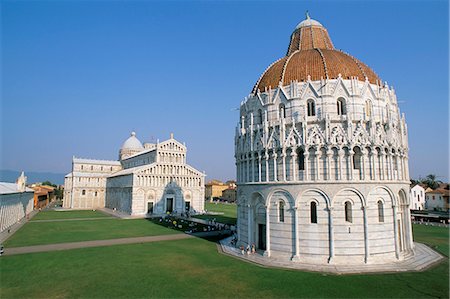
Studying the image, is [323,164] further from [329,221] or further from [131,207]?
[131,207]

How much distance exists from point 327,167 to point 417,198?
77.7 meters

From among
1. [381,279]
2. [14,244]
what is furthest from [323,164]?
[14,244]

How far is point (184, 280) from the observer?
2219 cm

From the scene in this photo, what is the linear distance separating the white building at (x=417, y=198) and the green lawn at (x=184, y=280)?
68.2 m

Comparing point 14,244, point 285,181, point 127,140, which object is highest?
point 127,140

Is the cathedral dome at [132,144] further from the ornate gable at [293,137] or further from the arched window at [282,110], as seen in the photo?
the ornate gable at [293,137]

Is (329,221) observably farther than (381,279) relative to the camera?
Yes

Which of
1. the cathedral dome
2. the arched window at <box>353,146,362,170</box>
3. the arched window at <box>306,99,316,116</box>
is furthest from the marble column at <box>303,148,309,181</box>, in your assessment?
the cathedral dome

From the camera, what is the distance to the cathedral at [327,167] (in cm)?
2650

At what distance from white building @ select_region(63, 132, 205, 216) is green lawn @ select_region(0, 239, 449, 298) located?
4325cm

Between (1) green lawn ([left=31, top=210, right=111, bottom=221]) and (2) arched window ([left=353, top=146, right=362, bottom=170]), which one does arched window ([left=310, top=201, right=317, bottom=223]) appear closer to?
(2) arched window ([left=353, top=146, right=362, bottom=170])

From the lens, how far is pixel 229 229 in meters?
47.6

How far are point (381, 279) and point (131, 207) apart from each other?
5957 cm

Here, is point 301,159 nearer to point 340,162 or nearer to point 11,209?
point 340,162
